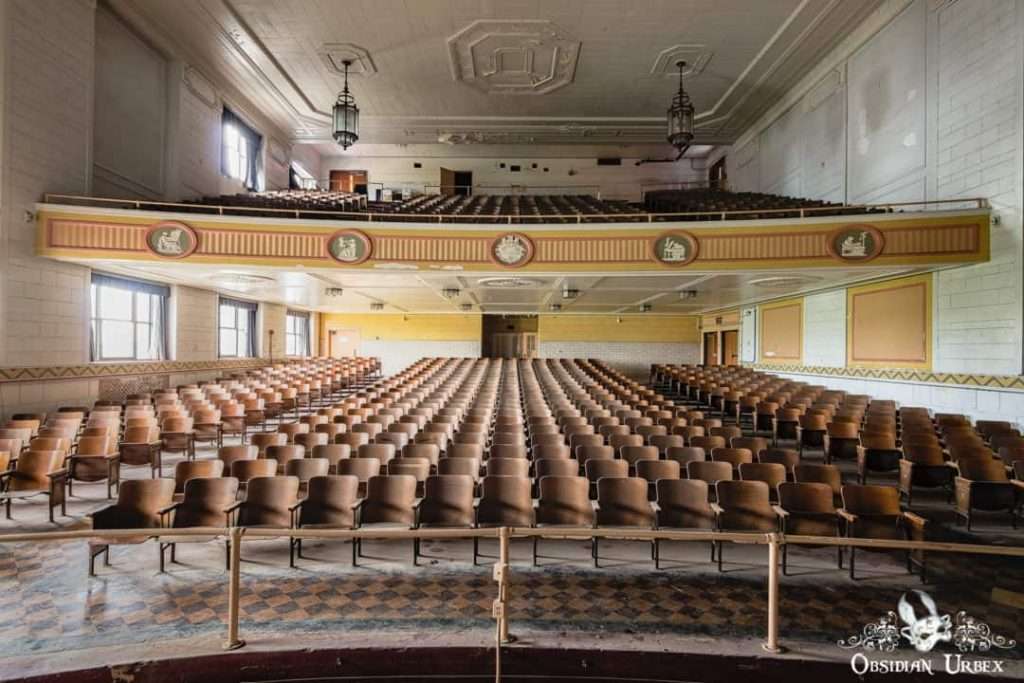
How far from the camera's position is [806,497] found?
4156mm

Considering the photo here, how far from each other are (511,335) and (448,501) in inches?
762

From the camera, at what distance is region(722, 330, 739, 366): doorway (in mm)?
19023

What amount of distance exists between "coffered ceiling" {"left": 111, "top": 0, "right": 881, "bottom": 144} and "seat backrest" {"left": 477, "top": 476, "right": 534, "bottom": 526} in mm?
10713

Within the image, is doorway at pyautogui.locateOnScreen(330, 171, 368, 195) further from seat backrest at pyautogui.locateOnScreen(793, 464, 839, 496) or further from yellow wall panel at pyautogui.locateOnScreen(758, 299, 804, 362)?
seat backrest at pyautogui.locateOnScreen(793, 464, 839, 496)

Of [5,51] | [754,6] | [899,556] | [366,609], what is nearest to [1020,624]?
[899,556]

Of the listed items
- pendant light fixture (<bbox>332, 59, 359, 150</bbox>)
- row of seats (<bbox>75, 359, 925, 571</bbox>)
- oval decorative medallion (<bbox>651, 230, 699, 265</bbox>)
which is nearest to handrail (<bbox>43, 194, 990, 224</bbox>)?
oval decorative medallion (<bbox>651, 230, 699, 265</bbox>)

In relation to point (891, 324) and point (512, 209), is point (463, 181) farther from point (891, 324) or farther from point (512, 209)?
point (891, 324)

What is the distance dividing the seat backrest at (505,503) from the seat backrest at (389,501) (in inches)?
23.5

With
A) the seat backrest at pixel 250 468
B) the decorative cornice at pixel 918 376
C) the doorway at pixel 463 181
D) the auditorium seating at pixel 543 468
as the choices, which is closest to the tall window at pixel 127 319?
the auditorium seating at pixel 543 468

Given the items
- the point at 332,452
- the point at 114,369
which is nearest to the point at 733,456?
the point at 332,452

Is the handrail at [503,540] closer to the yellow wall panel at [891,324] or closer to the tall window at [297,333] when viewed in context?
the yellow wall panel at [891,324]

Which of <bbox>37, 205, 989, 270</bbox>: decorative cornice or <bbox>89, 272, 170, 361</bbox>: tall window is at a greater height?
<bbox>37, 205, 989, 270</bbox>: decorative cornice

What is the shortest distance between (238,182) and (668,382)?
15.0m

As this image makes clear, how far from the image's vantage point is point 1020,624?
10.00 feet
